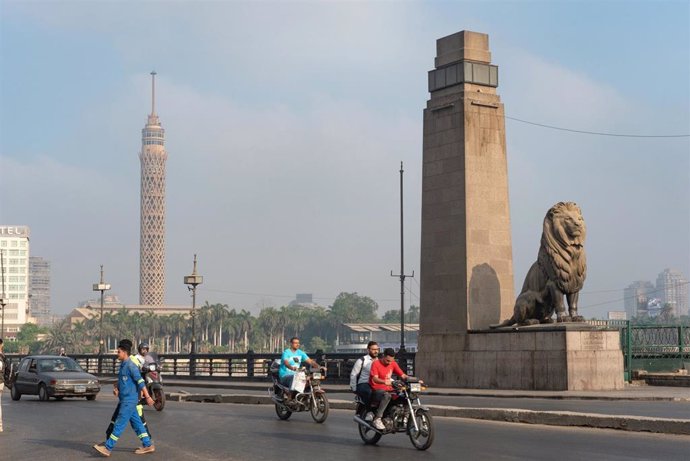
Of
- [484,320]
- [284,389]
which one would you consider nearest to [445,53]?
[484,320]

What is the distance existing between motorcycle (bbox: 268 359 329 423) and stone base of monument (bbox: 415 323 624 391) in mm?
9659

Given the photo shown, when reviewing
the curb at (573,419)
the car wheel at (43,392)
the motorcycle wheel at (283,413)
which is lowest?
the car wheel at (43,392)

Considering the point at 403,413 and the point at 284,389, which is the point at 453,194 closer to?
the point at 284,389

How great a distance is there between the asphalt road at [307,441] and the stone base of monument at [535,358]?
27.5ft

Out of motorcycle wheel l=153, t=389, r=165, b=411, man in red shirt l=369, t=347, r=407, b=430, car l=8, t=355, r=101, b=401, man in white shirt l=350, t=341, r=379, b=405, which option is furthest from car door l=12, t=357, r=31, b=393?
man in red shirt l=369, t=347, r=407, b=430

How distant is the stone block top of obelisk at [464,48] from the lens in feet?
112

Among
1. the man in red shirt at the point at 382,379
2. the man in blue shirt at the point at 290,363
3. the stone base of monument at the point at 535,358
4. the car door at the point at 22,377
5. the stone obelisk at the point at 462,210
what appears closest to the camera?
the man in red shirt at the point at 382,379

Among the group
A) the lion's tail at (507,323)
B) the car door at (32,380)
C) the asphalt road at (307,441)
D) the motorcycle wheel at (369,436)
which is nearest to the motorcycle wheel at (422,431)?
the asphalt road at (307,441)

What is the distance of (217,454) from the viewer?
605 inches

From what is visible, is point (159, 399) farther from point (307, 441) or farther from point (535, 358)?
point (535, 358)

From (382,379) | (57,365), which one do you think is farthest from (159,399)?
(382,379)

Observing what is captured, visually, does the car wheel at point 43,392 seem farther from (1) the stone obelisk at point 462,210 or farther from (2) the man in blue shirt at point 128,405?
(2) the man in blue shirt at point 128,405

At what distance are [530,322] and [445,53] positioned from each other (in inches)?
384

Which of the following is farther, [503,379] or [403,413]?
[503,379]
